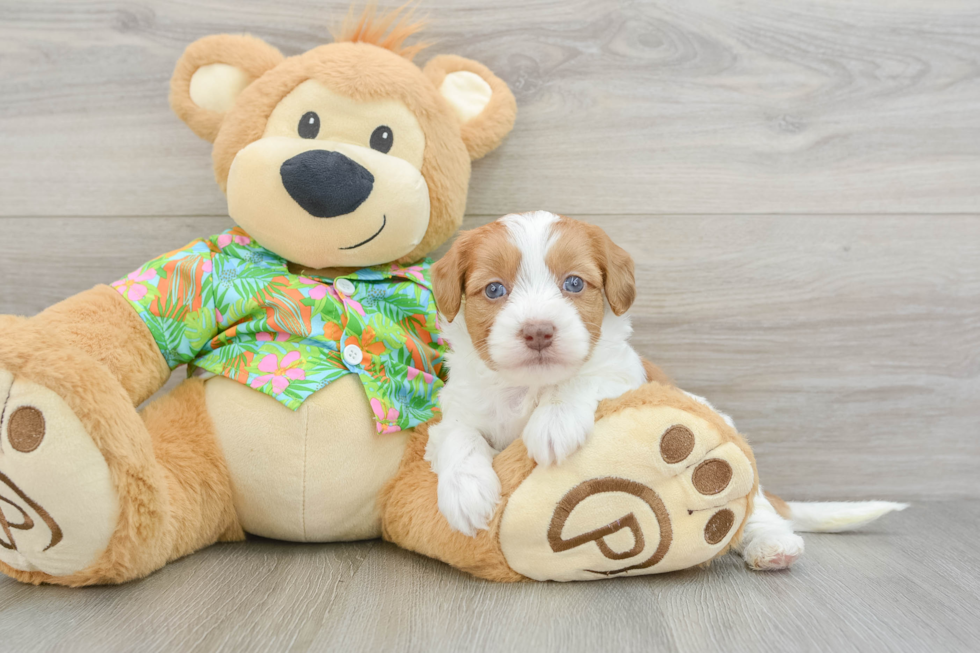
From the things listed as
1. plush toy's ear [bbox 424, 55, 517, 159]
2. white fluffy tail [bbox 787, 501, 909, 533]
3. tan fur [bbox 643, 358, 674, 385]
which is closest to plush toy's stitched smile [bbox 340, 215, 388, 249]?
plush toy's ear [bbox 424, 55, 517, 159]

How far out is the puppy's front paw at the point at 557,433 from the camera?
1200 mm

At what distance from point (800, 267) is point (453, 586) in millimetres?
1261

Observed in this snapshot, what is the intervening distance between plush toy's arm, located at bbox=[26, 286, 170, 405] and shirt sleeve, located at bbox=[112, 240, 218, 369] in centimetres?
2

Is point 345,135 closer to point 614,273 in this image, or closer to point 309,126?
point 309,126

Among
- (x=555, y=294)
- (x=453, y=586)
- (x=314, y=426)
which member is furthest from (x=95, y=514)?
(x=555, y=294)

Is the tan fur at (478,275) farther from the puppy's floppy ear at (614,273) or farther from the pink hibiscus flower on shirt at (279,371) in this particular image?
the pink hibiscus flower on shirt at (279,371)

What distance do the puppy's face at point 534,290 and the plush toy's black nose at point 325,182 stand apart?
0.79 ft

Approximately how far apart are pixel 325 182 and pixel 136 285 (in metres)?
0.48

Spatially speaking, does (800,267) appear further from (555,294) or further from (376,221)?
(376,221)

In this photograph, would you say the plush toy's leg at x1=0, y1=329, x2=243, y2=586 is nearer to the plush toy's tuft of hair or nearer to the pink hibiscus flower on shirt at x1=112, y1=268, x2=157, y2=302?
the pink hibiscus flower on shirt at x1=112, y1=268, x2=157, y2=302

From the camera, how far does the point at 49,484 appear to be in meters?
1.14

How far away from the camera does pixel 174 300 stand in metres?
1.46

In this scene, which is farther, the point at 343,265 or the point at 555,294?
the point at 343,265

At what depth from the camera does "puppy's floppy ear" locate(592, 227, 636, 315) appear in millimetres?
1313
